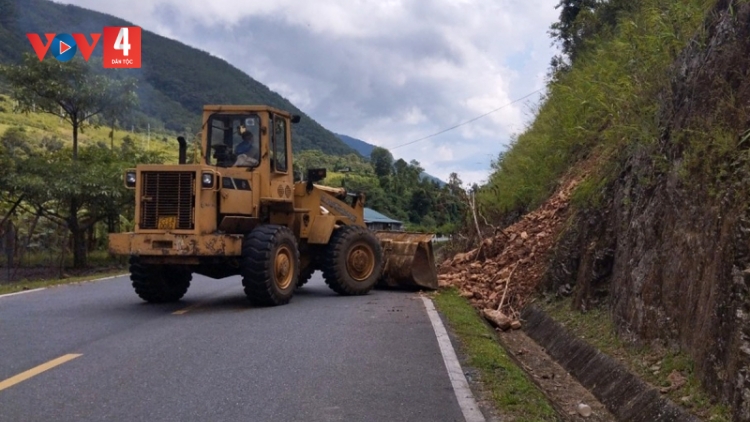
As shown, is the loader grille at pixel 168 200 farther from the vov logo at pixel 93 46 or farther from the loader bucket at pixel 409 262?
the vov logo at pixel 93 46

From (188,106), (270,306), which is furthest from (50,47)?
(188,106)

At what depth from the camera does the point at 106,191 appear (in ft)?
82.4

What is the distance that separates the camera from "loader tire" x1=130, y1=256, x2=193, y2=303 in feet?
40.8

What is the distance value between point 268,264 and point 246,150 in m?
2.06

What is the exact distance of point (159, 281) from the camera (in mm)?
12648

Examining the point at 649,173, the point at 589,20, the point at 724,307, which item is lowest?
the point at 724,307

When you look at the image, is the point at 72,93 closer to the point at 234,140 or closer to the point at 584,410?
the point at 234,140

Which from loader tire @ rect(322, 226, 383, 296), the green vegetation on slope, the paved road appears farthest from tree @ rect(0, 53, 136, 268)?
the paved road

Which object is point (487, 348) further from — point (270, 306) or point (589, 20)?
point (589, 20)

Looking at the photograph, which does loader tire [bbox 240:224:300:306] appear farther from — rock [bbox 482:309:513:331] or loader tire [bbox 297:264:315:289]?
rock [bbox 482:309:513:331]

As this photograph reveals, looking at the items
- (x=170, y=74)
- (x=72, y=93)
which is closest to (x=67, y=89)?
(x=72, y=93)

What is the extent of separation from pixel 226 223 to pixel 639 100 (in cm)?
610

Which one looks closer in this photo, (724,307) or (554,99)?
(724,307)

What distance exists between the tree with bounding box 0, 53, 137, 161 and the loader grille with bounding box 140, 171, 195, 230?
53.1 ft
